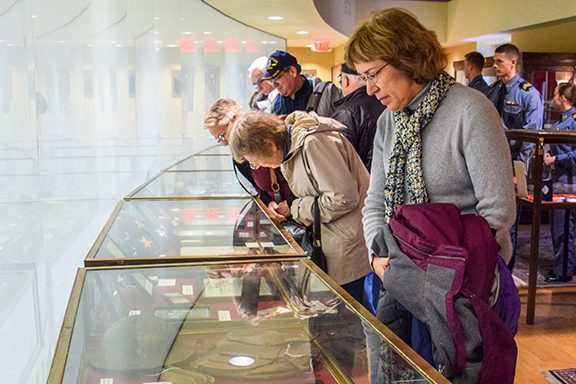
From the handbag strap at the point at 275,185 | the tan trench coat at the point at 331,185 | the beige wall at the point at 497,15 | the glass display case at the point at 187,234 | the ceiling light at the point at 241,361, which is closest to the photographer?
the ceiling light at the point at 241,361

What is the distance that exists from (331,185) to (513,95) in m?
3.62

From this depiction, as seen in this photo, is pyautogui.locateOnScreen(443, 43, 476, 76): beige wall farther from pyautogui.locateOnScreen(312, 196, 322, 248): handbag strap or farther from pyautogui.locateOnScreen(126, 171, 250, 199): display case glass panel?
pyautogui.locateOnScreen(312, 196, 322, 248): handbag strap

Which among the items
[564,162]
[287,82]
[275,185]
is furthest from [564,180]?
[275,185]

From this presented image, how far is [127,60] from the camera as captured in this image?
11.9 ft

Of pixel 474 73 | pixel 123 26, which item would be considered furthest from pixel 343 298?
pixel 474 73

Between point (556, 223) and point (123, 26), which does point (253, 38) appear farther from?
point (123, 26)

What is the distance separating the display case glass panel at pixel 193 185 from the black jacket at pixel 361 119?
30.5 inches

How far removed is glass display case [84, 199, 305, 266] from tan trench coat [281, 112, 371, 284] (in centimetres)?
19

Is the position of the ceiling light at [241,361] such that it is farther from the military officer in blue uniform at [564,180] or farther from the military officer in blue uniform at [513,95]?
the military officer in blue uniform at [513,95]

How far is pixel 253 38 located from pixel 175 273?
7.60 metres

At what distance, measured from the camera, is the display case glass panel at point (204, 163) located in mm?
5056

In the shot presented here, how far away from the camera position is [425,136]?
5.97 ft

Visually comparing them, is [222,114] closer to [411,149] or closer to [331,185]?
[331,185]

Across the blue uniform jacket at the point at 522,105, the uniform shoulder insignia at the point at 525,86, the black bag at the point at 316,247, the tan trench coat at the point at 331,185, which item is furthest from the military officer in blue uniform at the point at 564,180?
the black bag at the point at 316,247
